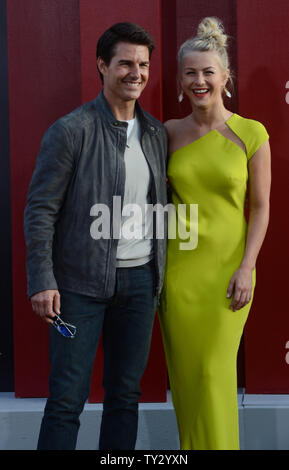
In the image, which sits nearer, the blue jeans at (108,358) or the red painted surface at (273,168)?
the blue jeans at (108,358)

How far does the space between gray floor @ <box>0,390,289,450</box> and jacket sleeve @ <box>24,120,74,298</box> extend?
1.11 metres

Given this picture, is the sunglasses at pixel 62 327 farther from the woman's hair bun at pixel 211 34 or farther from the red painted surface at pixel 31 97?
the woman's hair bun at pixel 211 34

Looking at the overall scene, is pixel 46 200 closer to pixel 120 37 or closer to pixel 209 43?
pixel 120 37

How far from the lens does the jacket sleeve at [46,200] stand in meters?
2.42

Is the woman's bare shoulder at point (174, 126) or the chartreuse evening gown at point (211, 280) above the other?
the woman's bare shoulder at point (174, 126)

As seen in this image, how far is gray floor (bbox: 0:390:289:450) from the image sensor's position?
3.25 metres

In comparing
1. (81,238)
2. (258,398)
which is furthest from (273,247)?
(81,238)

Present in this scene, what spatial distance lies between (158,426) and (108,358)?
81 cm

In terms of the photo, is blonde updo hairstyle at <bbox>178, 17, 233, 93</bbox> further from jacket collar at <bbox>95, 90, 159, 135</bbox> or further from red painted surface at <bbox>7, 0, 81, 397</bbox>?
red painted surface at <bbox>7, 0, 81, 397</bbox>

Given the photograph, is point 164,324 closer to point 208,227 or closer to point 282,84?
point 208,227

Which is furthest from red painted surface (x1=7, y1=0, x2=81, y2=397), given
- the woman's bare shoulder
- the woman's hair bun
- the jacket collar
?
the woman's hair bun

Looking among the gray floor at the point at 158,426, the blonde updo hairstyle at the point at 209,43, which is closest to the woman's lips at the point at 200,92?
the blonde updo hairstyle at the point at 209,43

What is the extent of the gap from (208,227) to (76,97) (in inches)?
47.4
